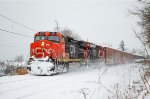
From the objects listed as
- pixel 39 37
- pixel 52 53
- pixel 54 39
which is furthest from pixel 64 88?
pixel 39 37

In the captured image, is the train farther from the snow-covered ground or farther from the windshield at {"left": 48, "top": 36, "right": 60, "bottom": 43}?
the snow-covered ground

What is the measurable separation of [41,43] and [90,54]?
994cm

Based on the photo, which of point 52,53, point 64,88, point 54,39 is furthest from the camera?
point 54,39

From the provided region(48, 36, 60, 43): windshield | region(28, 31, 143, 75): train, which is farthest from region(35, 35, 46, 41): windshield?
region(48, 36, 60, 43): windshield

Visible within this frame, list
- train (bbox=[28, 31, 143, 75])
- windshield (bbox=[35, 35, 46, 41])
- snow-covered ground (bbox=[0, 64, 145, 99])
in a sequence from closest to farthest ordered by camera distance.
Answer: snow-covered ground (bbox=[0, 64, 145, 99]) → train (bbox=[28, 31, 143, 75]) → windshield (bbox=[35, 35, 46, 41])

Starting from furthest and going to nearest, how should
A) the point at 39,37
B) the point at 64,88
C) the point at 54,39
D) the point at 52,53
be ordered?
the point at 39,37 < the point at 54,39 < the point at 52,53 < the point at 64,88

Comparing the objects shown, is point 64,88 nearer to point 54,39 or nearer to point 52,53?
point 52,53

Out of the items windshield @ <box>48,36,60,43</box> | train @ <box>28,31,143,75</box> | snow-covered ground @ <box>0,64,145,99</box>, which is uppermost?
windshield @ <box>48,36,60,43</box>

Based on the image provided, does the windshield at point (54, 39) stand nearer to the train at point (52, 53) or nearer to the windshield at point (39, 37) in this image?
the train at point (52, 53)

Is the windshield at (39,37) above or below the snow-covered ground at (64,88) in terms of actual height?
above

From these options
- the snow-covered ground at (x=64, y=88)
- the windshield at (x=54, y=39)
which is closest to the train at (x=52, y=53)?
the windshield at (x=54, y=39)

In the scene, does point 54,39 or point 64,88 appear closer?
point 64,88

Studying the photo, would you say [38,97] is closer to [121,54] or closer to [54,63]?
[54,63]

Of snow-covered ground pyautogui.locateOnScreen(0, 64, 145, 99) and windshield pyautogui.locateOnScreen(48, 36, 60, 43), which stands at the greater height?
windshield pyautogui.locateOnScreen(48, 36, 60, 43)
